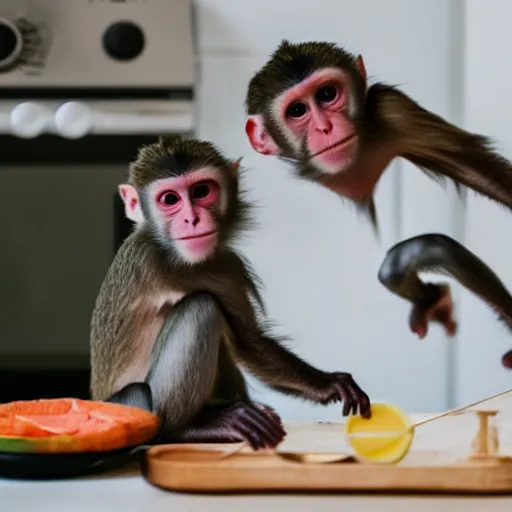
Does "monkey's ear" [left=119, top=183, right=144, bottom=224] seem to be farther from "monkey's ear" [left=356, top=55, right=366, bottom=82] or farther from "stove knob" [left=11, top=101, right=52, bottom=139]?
"monkey's ear" [left=356, top=55, right=366, bottom=82]

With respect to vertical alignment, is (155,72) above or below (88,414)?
above

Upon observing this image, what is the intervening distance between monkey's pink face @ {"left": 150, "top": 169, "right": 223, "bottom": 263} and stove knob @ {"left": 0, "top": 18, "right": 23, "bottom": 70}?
0.23 meters

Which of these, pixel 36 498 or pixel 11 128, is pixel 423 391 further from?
pixel 11 128

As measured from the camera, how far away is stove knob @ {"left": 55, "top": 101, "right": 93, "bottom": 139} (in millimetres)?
957

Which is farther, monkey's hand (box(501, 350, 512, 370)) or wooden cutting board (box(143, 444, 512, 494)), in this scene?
monkey's hand (box(501, 350, 512, 370))

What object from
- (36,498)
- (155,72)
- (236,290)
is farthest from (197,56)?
(36,498)

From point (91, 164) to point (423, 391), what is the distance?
19.3 inches

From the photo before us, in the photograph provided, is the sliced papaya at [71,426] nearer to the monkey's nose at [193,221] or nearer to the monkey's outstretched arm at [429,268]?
the monkey's nose at [193,221]

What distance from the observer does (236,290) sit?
37.9 inches

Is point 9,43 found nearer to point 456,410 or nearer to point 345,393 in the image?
point 345,393

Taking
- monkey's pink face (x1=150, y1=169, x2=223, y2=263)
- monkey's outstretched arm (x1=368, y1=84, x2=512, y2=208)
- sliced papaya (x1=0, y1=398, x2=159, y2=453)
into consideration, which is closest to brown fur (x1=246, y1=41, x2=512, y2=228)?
monkey's outstretched arm (x1=368, y1=84, x2=512, y2=208)

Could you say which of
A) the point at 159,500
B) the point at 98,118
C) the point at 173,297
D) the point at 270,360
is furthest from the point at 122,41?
the point at 159,500

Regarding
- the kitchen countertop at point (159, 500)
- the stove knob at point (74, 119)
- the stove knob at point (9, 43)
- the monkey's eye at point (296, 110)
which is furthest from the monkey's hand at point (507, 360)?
the stove knob at point (9, 43)

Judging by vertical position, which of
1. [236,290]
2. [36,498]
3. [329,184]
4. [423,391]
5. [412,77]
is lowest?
[36,498]
